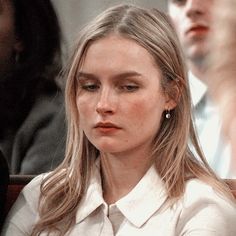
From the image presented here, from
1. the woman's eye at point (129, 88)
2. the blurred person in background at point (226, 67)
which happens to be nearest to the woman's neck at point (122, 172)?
the woman's eye at point (129, 88)

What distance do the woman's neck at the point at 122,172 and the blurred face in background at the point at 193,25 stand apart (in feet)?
0.81

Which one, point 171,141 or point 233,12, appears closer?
point 233,12

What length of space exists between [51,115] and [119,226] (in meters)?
0.38

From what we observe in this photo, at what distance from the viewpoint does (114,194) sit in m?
1.13

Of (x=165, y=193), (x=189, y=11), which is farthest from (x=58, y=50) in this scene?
(x=165, y=193)

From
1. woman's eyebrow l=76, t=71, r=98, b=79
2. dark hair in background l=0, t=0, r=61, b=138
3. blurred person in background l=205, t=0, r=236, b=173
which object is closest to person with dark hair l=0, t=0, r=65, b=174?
dark hair in background l=0, t=0, r=61, b=138

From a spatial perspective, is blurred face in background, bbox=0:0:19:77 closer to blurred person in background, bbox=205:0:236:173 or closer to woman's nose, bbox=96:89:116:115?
woman's nose, bbox=96:89:116:115

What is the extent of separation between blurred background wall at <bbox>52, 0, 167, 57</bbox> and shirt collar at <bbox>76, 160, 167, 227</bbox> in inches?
14.9

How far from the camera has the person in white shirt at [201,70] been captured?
1230mm

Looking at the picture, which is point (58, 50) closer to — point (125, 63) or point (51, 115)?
point (51, 115)

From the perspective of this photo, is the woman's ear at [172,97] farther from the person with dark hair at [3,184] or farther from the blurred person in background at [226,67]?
the blurred person in background at [226,67]

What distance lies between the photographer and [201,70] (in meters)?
1.24

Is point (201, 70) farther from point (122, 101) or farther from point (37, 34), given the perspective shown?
point (37, 34)

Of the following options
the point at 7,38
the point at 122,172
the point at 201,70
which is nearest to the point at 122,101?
the point at 122,172
